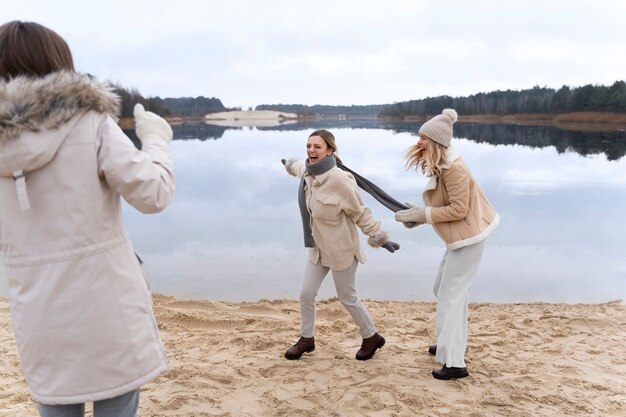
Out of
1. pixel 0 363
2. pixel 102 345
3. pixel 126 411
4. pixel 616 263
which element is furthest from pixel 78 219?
pixel 616 263

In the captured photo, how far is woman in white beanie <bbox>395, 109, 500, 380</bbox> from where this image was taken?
3.70 m

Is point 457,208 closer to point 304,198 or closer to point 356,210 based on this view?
point 356,210

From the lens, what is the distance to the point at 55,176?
1.69 m

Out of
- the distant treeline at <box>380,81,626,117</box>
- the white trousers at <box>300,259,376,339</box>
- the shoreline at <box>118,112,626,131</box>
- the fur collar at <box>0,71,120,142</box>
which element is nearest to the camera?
the fur collar at <box>0,71,120,142</box>

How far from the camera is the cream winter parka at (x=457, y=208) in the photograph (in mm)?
3668

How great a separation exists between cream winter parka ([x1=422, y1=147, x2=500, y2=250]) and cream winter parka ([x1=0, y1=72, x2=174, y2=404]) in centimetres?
231

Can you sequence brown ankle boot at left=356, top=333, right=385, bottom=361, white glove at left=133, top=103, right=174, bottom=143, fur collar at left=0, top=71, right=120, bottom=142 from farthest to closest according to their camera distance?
brown ankle boot at left=356, top=333, right=385, bottom=361 → white glove at left=133, top=103, right=174, bottom=143 → fur collar at left=0, top=71, right=120, bottom=142

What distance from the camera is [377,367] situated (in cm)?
411

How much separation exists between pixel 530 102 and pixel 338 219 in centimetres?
9033

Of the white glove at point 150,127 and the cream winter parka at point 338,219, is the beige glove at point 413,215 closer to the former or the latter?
the cream winter parka at point 338,219

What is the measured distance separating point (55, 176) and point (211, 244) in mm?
7322

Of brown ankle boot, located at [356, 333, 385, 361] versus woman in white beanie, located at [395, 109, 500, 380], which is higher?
woman in white beanie, located at [395, 109, 500, 380]

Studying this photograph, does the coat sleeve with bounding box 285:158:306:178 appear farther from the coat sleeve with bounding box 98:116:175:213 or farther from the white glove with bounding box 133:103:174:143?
the coat sleeve with bounding box 98:116:175:213

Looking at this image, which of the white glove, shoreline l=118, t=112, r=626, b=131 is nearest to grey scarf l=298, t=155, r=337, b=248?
the white glove
